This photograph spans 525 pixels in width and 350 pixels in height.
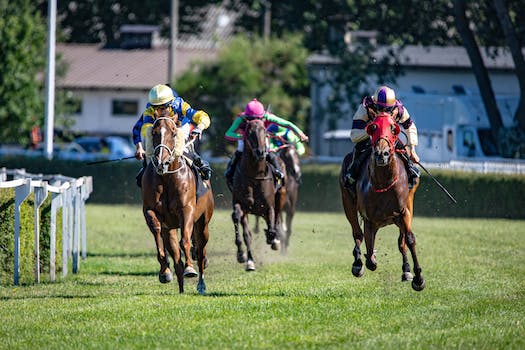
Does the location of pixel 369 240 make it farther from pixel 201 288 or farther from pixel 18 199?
pixel 18 199

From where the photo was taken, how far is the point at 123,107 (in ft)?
197

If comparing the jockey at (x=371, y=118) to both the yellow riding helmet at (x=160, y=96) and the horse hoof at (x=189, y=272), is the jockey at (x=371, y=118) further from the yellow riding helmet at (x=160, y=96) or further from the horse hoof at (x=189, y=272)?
the horse hoof at (x=189, y=272)

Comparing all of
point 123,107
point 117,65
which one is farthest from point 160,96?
point 117,65

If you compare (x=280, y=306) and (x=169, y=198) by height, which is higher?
(x=169, y=198)

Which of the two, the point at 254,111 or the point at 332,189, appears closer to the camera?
the point at 254,111

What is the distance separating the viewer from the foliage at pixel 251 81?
41781 millimetres

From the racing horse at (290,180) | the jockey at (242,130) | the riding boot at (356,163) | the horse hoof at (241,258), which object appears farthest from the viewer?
the racing horse at (290,180)

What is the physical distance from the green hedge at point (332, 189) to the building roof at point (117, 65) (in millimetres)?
24370

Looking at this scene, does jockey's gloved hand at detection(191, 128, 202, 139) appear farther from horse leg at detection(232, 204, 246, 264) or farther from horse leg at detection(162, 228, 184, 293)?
horse leg at detection(232, 204, 246, 264)

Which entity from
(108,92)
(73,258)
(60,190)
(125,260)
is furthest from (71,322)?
(108,92)

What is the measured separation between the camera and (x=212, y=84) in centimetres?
4250

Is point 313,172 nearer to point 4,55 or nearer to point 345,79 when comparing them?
point 345,79

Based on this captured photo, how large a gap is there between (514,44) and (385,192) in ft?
67.6

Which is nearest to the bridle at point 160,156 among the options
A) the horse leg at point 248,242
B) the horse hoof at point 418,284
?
the horse hoof at point 418,284
